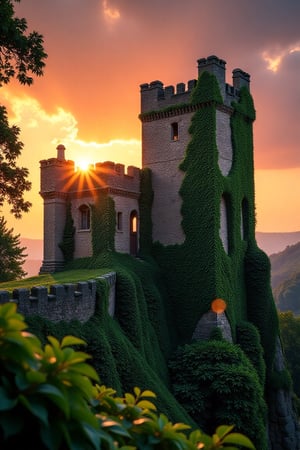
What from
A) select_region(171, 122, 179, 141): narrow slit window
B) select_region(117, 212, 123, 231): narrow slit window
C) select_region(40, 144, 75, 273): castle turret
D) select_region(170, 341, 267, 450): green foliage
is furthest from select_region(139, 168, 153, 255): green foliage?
select_region(170, 341, 267, 450): green foliage

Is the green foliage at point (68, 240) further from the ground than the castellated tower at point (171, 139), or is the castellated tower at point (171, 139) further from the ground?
the castellated tower at point (171, 139)

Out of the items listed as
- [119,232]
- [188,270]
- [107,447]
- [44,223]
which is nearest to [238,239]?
[188,270]

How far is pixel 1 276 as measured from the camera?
3709 centimetres

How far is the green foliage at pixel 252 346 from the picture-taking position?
96.2 ft

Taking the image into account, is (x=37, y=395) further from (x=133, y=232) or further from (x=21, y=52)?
(x=133, y=232)

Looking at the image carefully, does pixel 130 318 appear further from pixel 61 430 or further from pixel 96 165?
pixel 61 430

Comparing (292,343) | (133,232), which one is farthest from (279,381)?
(292,343)

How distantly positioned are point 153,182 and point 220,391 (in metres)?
12.3

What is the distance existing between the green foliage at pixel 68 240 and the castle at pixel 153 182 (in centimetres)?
25

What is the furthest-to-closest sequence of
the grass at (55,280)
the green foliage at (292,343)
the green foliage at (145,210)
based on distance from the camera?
the green foliage at (292,343), the green foliage at (145,210), the grass at (55,280)

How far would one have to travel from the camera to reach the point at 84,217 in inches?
1168

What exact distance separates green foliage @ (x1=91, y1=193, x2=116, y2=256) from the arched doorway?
6.17 feet

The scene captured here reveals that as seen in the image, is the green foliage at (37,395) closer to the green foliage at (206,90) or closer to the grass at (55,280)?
the grass at (55,280)

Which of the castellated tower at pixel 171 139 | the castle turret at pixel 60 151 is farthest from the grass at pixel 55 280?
the castle turret at pixel 60 151
